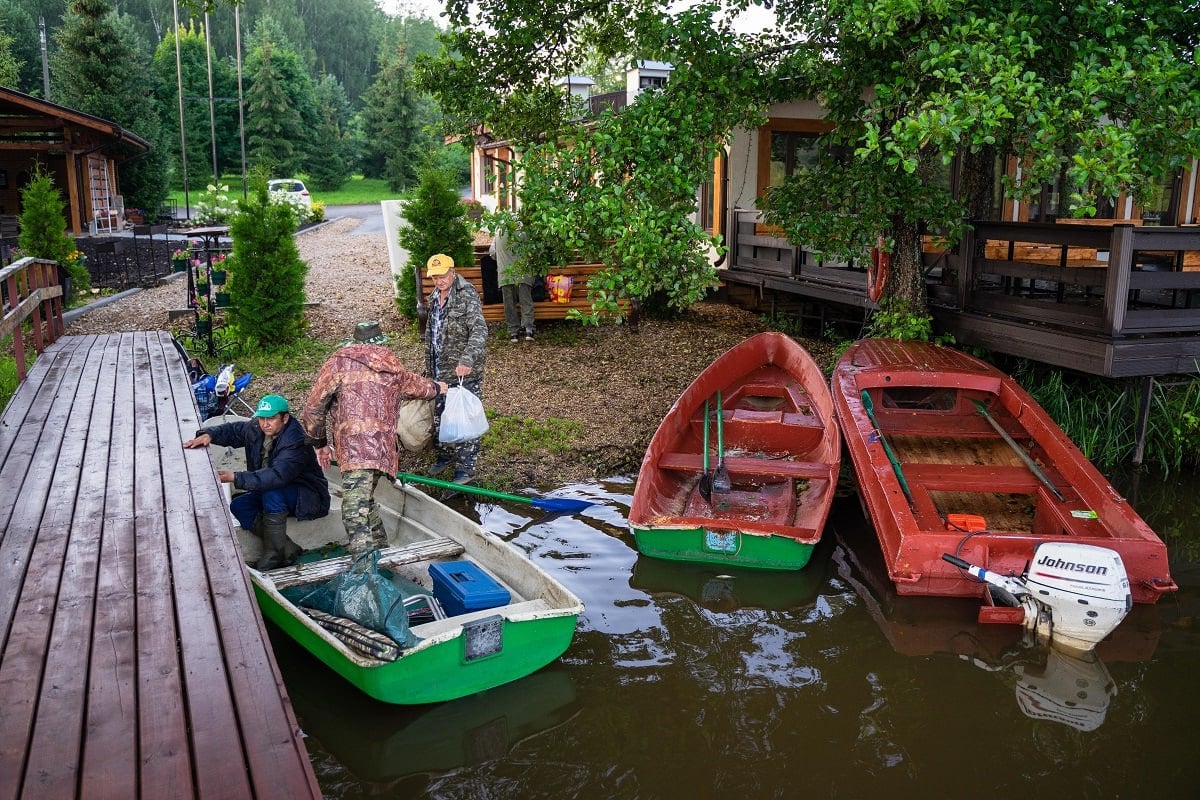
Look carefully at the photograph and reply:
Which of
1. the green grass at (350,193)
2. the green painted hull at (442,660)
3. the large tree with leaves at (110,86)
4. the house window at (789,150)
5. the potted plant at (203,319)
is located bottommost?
the green painted hull at (442,660)

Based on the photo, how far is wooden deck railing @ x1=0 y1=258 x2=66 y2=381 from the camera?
334 inches

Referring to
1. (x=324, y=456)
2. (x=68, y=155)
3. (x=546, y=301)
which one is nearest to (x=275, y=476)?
(x=324, y=456)

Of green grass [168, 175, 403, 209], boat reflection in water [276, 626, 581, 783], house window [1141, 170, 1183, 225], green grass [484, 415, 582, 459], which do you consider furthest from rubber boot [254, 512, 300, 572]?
green grass [168, 175, 403, 209]

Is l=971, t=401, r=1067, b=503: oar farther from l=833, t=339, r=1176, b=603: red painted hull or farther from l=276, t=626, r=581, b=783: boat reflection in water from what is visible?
l=276, t=626, r=581, b=783: boat reflection in water

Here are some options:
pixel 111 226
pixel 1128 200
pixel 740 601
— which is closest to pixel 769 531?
pixel 740 601

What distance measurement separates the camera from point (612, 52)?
34.2ft

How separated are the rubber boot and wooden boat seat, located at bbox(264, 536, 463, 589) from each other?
9 cm

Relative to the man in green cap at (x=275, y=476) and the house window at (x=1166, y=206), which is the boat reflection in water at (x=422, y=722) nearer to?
the man in green cap at (x=275, y=476)

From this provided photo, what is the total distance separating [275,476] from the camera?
18.9ft

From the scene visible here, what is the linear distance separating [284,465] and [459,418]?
1696 mm

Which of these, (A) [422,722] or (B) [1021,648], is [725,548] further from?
(A) [422,722]

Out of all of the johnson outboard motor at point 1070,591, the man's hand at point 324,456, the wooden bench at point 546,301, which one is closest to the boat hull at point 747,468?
the johnson outboard motor at point 1070,591

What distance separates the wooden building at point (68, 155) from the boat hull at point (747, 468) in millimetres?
17473

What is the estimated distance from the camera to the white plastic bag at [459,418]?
23.8 ft
